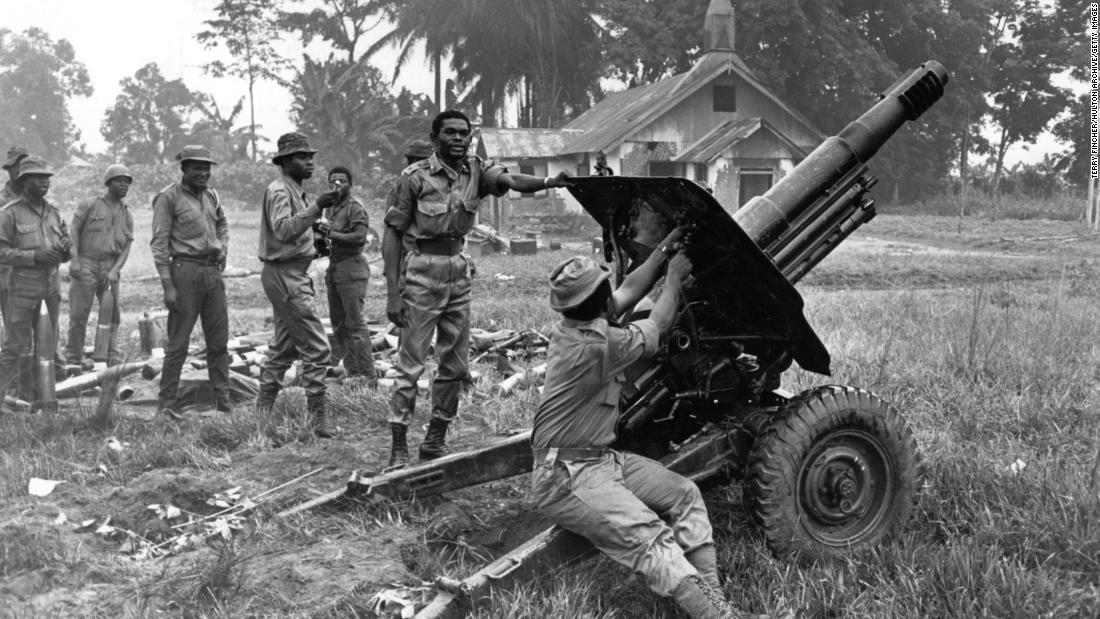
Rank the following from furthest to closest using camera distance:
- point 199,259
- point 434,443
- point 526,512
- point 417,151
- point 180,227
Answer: point 417,151 → point 199,259 → point 180,227 → point 434,443 → point 526,512

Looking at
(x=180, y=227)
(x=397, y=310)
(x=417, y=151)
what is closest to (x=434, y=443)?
(x=397, y=310)

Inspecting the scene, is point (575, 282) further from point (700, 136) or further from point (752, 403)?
point (700, 136)

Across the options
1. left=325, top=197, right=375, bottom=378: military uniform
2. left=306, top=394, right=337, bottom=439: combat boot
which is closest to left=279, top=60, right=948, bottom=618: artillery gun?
left=306, top=394, right=337, bottom=439: combat boot

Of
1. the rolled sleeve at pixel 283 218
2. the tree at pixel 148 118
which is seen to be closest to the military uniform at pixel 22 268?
the rolled sleeve at pixel 283 218

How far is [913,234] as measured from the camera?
26.0 m

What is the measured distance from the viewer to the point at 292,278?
6.92m

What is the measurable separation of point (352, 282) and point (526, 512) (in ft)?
13.0

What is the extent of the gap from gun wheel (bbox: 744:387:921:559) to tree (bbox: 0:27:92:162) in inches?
1593

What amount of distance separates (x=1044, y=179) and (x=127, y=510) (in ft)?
139

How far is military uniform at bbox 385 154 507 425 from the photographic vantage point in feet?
18.4

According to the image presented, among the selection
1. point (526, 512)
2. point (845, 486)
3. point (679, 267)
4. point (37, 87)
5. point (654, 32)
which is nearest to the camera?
point (679, 267)

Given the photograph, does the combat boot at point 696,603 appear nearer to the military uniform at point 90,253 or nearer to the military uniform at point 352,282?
the military uniform at point 352,282

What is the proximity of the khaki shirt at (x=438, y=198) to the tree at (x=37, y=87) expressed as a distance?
37992 millimetres

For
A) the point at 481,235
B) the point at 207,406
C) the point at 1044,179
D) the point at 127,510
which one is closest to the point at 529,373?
the point at 207,406
